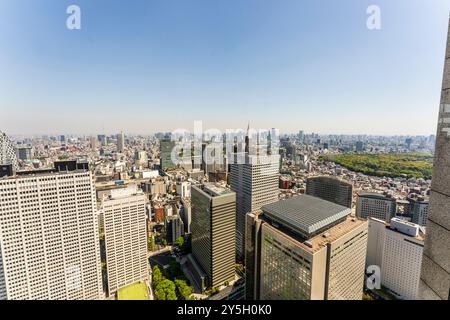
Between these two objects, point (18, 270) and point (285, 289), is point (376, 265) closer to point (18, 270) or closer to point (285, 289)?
point (285, 289)

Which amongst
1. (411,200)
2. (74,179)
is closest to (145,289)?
(74,179)

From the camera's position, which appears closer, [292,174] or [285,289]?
[285,289]

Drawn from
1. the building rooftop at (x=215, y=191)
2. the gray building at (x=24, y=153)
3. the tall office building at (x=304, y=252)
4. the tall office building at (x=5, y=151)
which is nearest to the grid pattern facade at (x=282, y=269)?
the tall office building at (x=304, y=252)

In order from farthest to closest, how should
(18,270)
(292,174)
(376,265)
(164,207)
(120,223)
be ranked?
1. (292,174)
2. (164,207)
3. (376,265)
4. (120,223)
5. (18,270)

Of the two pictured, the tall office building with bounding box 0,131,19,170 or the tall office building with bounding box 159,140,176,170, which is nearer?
the tall office building with bounding box 0,131,19,170

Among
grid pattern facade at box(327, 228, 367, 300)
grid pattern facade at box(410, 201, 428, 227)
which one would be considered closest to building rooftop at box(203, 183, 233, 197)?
grid pattern facade at box(327, 228, 367, 300)

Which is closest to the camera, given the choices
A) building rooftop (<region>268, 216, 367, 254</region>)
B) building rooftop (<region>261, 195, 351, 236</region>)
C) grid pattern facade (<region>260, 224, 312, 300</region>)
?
grid pattern facade (<region>260, 224, 312, 300</region>)

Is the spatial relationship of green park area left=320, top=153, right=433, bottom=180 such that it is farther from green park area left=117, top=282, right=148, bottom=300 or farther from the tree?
green park area left=117, top=282, right=148, bottom=300
